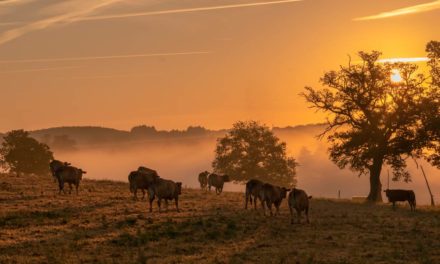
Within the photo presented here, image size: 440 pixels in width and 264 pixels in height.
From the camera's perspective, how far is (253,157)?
87.2m

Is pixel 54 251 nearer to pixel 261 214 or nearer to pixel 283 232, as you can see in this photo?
pixel 283 232

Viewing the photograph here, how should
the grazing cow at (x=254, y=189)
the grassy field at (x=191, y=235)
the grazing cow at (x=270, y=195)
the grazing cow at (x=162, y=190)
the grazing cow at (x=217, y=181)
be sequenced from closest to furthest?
the grassy field at (x=191, y=235) < the grazing cow at (x=162, y=190) < the grazing cow at (x=270, y=195) < the grazing cow at (x=254, y=189) < the grazing cow at (x=217, y=181)

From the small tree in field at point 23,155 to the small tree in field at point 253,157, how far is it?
91.0ft

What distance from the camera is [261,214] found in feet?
113

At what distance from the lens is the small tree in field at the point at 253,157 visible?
8694 centimetres

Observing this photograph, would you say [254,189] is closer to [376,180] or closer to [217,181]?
[217,181]

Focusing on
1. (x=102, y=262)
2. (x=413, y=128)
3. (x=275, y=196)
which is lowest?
(x=102, y=262)

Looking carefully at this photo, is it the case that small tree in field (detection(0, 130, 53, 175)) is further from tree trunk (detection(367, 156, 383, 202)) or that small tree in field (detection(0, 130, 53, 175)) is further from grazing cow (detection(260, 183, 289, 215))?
grazing cow (detection(260, 183, 289, 215))

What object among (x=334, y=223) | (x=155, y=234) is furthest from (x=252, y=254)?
(x=334, y=223)

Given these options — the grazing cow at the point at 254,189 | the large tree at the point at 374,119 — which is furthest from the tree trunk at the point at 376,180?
the grazing cow at the point at 254,189

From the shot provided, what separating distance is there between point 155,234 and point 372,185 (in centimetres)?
4007

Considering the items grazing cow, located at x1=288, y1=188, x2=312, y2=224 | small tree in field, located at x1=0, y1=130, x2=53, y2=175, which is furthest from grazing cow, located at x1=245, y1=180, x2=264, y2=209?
small tree in field, located at x1=0, y1=130, x2=53, y2=175

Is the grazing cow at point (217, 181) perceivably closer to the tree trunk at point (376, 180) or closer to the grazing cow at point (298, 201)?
the tree trunk at point (376, 180)

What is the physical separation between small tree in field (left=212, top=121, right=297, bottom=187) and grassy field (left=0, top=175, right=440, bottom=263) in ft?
160
